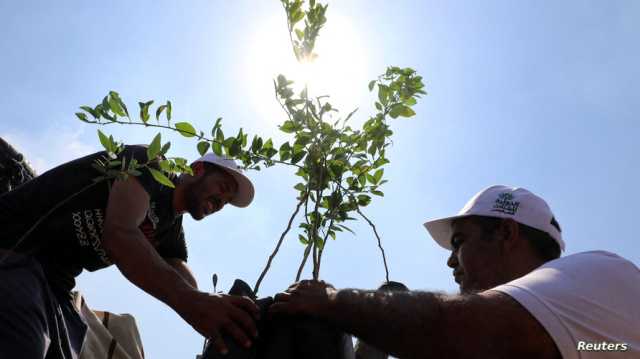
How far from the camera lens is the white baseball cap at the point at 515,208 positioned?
3000 millimetres

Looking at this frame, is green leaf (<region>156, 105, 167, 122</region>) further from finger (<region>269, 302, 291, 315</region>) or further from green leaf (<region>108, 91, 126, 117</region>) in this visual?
finger (<region>269, 302, 291, 315</region>)

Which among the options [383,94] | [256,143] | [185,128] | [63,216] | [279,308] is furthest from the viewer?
[63,216]

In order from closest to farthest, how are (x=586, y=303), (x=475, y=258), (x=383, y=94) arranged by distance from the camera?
(x=586, y=303) → (x=383, y=94) → (x=475, y=258)

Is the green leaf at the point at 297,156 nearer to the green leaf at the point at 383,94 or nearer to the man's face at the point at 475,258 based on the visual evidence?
the green leaf at the point at 383,94

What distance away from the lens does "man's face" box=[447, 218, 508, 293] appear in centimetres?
287

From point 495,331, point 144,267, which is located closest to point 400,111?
point 495,331

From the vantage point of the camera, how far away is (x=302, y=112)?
8.16ft

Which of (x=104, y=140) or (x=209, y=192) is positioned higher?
A: (x=209, y=192)

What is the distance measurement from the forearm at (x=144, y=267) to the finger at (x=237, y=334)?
1.10ft

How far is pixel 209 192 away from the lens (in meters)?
4.00

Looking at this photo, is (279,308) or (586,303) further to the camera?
(279,308)

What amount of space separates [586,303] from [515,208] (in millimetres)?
1288

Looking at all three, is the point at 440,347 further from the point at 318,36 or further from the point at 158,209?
the point at 158,209

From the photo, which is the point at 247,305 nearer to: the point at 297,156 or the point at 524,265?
the point at 297,156
